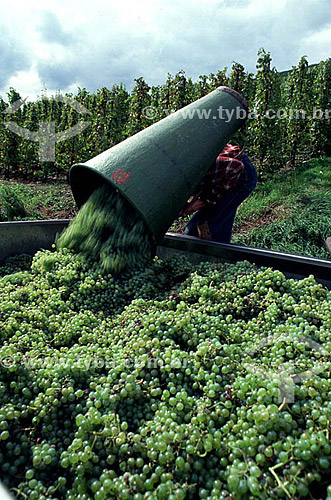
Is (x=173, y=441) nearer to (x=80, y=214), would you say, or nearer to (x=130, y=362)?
(x=130, y=362)

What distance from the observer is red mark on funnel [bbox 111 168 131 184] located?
7.58 feet

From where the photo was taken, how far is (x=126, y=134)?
344 inches

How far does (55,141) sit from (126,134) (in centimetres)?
312

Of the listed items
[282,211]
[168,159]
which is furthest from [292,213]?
[168,159]

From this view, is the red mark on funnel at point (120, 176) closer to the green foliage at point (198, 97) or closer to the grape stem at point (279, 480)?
the grape stem at point (279, 480)

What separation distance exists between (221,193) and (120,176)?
3.92ft

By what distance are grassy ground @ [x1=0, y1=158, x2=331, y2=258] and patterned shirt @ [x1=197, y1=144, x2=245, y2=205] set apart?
191cm

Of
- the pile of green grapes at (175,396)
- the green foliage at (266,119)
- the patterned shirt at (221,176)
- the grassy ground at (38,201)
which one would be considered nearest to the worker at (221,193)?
the patterned shirt at (221,176)

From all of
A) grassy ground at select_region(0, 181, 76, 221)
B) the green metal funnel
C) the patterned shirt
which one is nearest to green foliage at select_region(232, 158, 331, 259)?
the patterned shirt

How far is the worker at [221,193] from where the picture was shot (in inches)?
119

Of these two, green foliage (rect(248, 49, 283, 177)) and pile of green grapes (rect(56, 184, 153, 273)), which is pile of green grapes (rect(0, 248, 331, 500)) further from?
green foliage (rect(248, 49, 283, 177))

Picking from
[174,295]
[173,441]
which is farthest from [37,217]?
[173,441]

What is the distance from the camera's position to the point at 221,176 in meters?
3.03

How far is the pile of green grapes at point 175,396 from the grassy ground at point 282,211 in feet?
9.92
